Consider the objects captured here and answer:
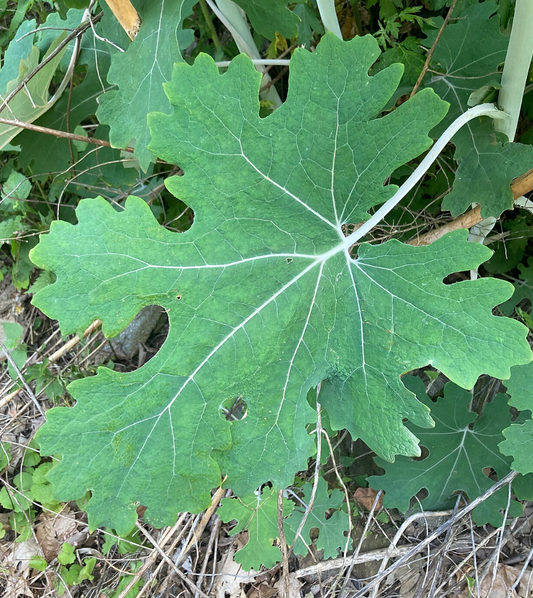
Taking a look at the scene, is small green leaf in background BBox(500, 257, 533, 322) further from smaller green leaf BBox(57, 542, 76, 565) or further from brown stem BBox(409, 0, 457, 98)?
smaller green leaf BBox(57, 542, 76, 565)

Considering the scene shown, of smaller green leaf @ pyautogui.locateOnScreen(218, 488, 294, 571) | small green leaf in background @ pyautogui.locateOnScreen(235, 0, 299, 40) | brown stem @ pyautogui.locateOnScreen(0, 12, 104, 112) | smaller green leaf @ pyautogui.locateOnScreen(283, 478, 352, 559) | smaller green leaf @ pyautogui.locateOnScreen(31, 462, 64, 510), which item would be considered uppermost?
brown stem @ pyautogui.locateOnScreen(0, 12, 104, 112)

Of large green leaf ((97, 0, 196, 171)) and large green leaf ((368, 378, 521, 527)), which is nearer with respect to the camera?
large green leaf ((97, 0, 196, 171))

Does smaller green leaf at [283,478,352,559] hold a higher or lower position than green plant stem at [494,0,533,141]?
lower

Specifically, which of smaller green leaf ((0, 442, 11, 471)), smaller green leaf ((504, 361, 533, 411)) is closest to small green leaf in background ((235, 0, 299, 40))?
smaller green leaf ((504, 361, 533, 411))

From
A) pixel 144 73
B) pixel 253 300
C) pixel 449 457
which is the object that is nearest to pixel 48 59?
pixel 144 73

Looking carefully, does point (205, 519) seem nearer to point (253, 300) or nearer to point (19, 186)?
point (253, 300)

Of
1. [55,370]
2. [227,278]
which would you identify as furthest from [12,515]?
[227,278]

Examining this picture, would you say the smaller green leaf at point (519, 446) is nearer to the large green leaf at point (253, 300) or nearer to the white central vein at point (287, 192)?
the large green leaf at point (253, 300)
